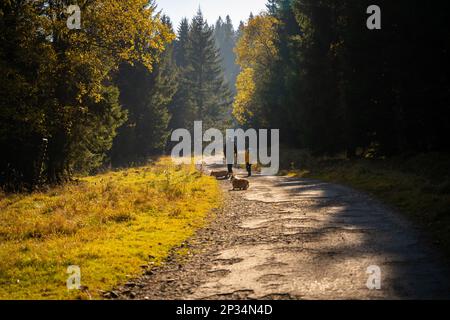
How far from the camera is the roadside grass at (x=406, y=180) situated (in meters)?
10.4

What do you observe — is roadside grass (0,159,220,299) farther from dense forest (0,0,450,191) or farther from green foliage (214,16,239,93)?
green foliage (214,16,239,93)

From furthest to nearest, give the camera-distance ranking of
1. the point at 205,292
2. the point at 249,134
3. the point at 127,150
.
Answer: the point at 249,134 → the point at 127,150 → the point at 205,292

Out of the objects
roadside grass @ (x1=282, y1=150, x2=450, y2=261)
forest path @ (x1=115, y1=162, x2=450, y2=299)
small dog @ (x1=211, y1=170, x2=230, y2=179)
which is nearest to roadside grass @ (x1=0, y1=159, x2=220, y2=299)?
forest path @ (x1=115, y1=162, x2=450, y2=299)

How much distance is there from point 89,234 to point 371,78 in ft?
62.1

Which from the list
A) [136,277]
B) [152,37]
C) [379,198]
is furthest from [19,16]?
[379,198]

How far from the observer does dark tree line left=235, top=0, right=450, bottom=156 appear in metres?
20.0

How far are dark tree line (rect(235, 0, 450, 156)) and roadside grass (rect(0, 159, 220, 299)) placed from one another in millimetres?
11831

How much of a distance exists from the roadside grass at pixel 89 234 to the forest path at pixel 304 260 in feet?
2.29

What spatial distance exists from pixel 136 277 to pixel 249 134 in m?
43.1

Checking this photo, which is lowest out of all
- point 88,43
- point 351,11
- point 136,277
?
point 136,277

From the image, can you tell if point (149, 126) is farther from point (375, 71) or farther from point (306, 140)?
point (375, 71)

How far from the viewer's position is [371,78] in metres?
23.4

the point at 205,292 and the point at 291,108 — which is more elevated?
the point at 291,108

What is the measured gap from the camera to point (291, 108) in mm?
33844
